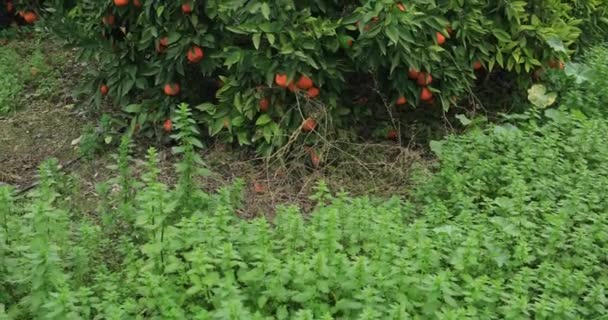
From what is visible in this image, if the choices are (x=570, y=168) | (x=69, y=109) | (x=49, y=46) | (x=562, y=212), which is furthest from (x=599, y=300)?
(x=49, y=46)

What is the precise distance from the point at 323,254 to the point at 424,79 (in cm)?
203

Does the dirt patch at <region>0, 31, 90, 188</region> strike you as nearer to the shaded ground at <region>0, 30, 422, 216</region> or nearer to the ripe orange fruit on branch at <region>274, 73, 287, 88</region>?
the shaded ground at <region>0, 30, 422, 216</region>

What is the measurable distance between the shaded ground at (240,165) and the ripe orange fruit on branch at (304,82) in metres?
0.37

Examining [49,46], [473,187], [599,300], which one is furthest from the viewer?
[49,46]

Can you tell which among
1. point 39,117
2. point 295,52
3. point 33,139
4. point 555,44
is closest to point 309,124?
point 295,52

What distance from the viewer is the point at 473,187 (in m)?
3.65

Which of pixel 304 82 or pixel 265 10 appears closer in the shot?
pixel 265 10

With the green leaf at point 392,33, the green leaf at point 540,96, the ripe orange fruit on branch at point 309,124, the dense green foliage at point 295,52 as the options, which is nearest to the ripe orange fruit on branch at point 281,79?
the dense green foliage at point 295,52

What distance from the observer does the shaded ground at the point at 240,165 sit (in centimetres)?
419

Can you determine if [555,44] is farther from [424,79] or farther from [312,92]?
[312,92]

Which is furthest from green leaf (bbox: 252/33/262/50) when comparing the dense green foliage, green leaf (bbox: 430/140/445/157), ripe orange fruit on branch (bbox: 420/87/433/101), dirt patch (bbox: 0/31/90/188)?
dirt patch (bbox: 0/31/90/188)

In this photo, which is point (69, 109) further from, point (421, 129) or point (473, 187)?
point (473, 187)

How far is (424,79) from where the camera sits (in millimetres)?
4391

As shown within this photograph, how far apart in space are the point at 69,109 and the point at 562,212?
3501mm
